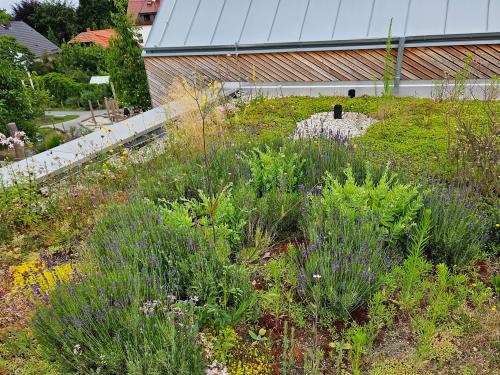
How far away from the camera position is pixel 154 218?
273 cm

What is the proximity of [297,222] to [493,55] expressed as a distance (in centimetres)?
585

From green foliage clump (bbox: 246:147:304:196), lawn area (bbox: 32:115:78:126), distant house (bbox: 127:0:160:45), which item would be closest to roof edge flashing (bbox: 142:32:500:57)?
green foliage clump (bbox: 246:147:304:196)

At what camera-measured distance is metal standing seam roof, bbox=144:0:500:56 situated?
22.9ft

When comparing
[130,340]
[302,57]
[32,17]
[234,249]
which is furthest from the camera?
[32,17]

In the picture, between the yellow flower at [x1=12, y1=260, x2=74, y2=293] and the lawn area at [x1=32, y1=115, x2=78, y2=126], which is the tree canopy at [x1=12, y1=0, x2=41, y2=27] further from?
the yellow flower at [x1=12, y1=260, x2=74, y2=293]

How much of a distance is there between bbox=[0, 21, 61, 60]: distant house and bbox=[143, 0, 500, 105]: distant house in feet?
104

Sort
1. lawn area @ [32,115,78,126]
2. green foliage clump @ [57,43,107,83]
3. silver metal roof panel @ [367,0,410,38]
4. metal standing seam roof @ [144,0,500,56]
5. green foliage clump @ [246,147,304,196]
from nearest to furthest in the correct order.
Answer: green foliage clump @ [246,147,304,196] → metal standing seam roof @ [144,0,500,56] → silver metal roof panel @ [367,0,410,38] → lawn area @ [32,115,78,126] → green foliage clump @ [57,43,107,83]

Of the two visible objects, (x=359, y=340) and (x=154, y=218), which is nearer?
(x=359, y=340)

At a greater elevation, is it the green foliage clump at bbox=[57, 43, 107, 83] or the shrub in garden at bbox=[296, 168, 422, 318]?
the green foliage clump at bbox=[57, 43, 107, 83]

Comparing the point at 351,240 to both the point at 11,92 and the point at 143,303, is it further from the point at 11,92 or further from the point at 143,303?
the point at 11,92

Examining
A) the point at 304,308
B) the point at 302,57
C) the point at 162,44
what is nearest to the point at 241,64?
the point at 302,57

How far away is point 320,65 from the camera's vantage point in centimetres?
791

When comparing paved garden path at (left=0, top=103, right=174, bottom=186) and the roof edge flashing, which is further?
the roof edge flashing

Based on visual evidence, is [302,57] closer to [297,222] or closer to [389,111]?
[389,111]
